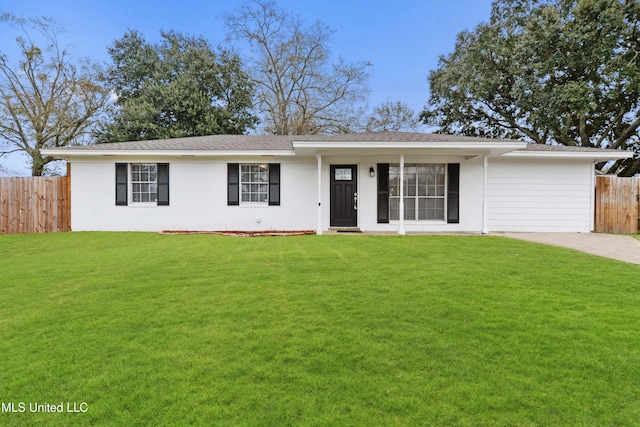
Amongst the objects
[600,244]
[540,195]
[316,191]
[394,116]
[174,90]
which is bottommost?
[600,244]

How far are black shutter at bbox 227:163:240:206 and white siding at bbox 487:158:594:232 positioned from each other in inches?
301

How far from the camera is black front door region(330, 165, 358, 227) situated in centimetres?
1054

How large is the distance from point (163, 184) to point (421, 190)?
7.90 m

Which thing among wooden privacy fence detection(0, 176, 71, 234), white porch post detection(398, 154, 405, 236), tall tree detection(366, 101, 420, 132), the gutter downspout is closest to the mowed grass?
white porch post detection(398, 154, 405, 236)

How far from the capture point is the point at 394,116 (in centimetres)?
2444

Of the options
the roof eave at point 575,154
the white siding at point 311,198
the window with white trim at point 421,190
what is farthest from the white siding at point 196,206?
the roof eave at point 575,154

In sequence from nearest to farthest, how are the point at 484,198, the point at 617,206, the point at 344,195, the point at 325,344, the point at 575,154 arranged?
the point at 325,344
the point at 484,198
the point at 575,154
the point at 344,195
the point at 617,206

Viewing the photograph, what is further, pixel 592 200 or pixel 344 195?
pixel 344 195

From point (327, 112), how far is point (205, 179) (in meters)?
14.6

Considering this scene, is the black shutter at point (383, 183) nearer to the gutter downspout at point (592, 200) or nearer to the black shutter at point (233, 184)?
the black shutter at point (233, 184)

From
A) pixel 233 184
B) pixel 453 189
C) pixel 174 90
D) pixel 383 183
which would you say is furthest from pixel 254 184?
pixel 174 90

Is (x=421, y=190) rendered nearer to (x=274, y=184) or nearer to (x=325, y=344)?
(x=274, y=184)

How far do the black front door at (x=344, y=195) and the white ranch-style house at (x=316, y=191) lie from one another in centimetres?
3

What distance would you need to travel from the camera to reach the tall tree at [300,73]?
23031 millimetres
